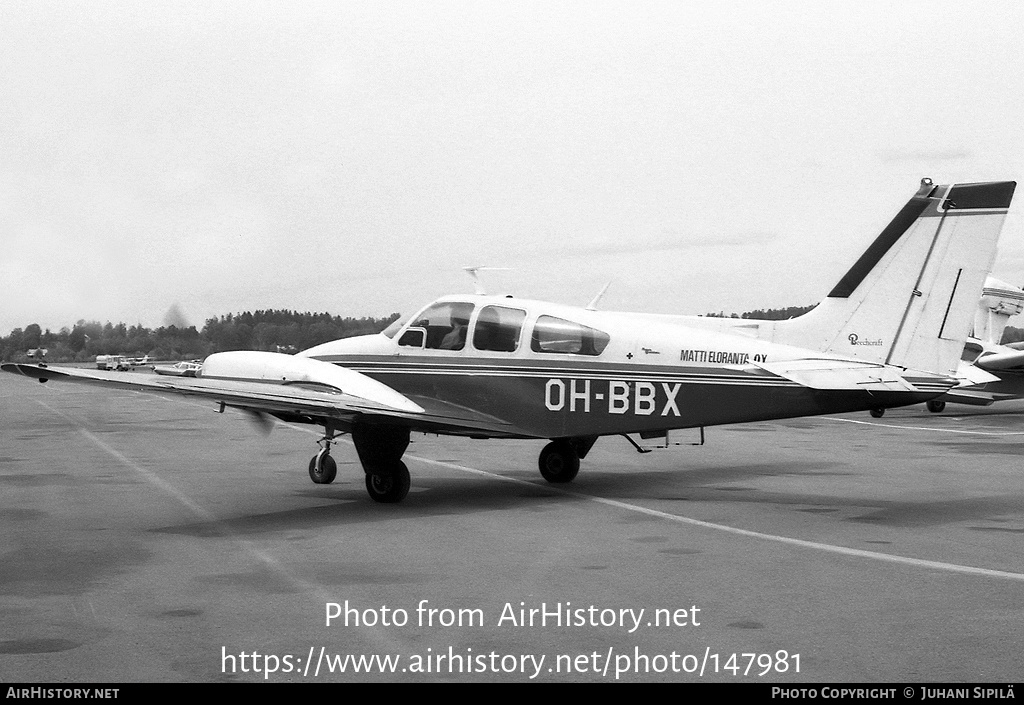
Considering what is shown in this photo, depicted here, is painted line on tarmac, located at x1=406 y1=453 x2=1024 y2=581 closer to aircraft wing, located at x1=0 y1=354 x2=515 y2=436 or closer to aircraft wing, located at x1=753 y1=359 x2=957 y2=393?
aircraft wing, located at x1=0 y1=354 x2=515 y2=436

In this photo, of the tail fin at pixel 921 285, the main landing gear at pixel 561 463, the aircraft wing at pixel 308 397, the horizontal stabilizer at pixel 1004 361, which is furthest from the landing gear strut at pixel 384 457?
the horizontal stabilizer at pixel 1004 361

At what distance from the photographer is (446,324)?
48.8 feet

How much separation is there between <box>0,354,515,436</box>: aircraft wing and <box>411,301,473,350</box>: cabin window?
0.86 metres

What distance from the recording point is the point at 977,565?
9.32 meters

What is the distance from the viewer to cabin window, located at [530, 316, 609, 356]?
1404 cm

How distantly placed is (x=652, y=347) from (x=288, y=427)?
1722 cm

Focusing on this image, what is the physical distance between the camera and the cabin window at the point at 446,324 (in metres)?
14.7

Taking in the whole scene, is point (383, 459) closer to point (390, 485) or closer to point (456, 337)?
point (390, 485)

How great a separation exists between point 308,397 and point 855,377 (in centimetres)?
651

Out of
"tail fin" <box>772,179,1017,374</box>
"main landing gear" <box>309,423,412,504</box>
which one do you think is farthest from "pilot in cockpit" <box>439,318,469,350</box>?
"tail fin" <box>772,179,1017,374</box>

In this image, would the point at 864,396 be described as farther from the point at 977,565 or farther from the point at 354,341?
the point at 354,341

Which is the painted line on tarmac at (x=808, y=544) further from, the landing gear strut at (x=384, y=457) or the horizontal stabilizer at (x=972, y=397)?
the horizontal stabilizer at (x=972, y=397)

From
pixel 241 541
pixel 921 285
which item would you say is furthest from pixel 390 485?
pixel 921 285
